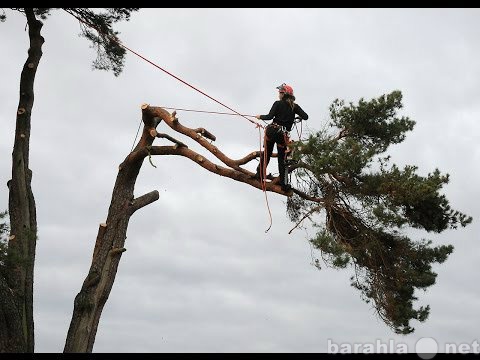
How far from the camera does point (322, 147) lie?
1006 centimetres

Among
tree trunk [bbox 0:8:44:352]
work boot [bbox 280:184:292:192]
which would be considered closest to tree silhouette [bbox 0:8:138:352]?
tree trunk [bbox 0:8:44:352]

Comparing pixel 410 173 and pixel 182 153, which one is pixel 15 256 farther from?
pixel 410 173

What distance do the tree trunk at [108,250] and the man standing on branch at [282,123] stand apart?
6.57ft

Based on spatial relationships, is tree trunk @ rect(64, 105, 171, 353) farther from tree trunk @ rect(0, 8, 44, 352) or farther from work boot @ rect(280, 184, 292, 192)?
work boot @ rect(280, 184, 292, 192)

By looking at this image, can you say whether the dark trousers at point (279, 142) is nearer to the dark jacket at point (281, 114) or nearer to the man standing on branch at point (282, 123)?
the man standing on branch at point (282, 123)

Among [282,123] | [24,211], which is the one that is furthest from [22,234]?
[282,123]

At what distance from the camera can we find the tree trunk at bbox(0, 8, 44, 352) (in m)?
11.3

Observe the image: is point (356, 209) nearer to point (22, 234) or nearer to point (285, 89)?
point (285, 89)

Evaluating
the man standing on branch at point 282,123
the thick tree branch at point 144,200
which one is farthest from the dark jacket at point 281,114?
the thick tree branch at point 144,200

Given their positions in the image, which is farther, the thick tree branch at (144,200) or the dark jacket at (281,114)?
the thick tree branch at (144,200)

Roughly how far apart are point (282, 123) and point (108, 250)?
11.7 feet

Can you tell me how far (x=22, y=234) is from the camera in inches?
476

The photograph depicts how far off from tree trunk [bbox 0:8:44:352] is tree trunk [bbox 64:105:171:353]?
77 centimetres

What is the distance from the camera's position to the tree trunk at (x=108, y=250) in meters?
11.8
